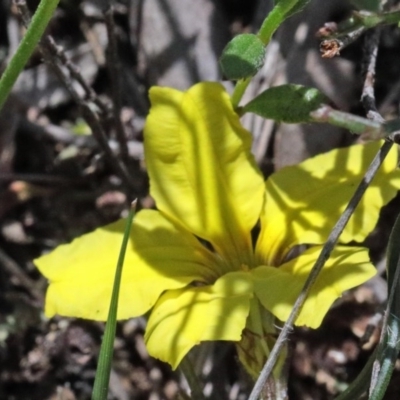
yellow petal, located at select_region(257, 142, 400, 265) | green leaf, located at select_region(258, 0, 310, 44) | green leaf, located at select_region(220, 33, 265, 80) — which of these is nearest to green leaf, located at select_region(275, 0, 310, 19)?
green leaf, located at select_region(258, 0, 310, 44)

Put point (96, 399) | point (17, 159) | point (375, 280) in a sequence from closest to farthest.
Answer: point (96, 399) < point (375, 280) < point (17, 159)

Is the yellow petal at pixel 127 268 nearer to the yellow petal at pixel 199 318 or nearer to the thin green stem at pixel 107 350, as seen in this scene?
the yellow petal at pixel 199 318

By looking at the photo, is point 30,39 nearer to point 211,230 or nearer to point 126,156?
point 211,230

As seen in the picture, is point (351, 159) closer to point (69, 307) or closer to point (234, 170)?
point (234, 170)

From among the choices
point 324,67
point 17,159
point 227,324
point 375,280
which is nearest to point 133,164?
point 17,159

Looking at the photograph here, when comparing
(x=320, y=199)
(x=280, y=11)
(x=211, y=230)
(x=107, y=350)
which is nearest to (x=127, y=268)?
(x=211, y=230)

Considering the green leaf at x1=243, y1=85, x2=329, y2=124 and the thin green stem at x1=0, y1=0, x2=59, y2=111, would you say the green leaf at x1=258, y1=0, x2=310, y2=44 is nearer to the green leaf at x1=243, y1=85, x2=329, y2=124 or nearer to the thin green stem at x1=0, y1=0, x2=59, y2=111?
the green leaf at x1=243, y1=85, x2=329, y2=124

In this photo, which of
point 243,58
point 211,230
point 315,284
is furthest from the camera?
point 211,230
